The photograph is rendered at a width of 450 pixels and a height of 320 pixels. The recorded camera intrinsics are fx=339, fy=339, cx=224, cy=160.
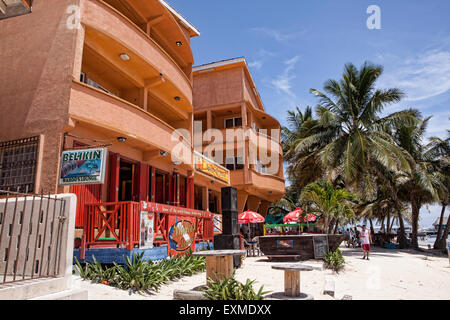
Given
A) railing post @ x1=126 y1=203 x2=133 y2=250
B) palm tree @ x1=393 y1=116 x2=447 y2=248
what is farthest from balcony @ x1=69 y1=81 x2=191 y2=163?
palm tree @ x1=393 y1=116 x2=447 y2=248

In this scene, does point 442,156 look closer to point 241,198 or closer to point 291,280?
point 241,198

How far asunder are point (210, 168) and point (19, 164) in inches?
397

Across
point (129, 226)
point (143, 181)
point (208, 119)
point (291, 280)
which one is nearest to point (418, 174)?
point (208, 119)

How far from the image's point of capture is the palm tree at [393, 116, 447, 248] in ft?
83.5

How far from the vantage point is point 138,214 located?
9.12 m

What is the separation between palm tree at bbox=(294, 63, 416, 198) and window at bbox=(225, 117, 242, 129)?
15.2 ft

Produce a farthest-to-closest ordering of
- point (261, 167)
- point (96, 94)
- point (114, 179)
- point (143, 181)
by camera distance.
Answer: point (261, 167), point (143, 181), point (114, 179), point (96, 94)

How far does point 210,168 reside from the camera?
60.3ft

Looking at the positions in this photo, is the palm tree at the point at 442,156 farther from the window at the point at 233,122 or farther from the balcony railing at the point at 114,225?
the balcony railing at the point at 114,225

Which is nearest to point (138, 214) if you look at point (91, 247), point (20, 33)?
point (91, 247)

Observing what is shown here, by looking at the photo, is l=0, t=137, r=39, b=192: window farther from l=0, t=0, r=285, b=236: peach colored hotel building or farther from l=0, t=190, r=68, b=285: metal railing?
l=0, t=190, r=68, b=285: metal railing

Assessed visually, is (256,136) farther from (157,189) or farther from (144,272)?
(144,272)

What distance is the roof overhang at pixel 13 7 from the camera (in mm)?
7543

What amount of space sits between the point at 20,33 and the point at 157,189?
793cm
